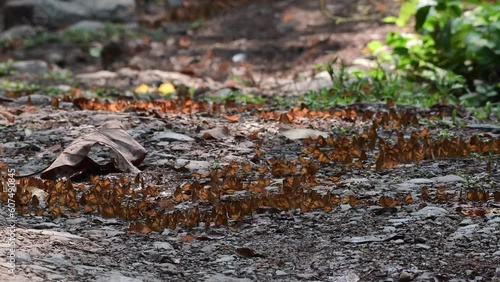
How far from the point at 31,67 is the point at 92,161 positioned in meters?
5.73

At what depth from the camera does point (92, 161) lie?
16.4 ft

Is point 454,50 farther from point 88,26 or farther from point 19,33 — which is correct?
point 19,33

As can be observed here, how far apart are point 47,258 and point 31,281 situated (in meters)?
0.31

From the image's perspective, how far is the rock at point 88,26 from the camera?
42.5 ft

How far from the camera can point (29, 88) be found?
27.3ft

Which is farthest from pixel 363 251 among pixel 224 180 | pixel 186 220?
pixel 224 180

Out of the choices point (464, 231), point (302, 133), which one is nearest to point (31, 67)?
point (302, 133)

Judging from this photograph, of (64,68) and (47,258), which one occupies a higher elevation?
(47,258)

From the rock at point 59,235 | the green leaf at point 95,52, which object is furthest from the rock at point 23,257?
the green leaf at point 95,52

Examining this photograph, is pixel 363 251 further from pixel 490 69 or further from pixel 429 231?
pixel 490 69

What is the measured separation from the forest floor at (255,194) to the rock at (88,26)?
505 cm

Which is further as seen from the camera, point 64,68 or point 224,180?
point 64,68

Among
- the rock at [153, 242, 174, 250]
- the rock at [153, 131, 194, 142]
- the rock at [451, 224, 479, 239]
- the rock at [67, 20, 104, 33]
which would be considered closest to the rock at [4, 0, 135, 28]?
the rock at [67, 20, 104, 33]

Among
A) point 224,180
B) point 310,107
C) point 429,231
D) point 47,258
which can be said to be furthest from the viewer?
point 310,107
